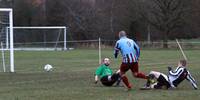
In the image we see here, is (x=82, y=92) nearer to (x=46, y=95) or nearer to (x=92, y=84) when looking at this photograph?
(x=46, y=95)

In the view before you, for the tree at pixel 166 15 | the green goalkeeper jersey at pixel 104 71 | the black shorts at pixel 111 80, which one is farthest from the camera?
the tree at pixel 166 15

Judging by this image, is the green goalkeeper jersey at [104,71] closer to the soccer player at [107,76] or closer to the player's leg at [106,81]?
the soccer player at [107,76]

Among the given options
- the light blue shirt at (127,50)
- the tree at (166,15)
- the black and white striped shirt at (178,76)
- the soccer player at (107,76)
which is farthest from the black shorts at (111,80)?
the tree at (166,15)

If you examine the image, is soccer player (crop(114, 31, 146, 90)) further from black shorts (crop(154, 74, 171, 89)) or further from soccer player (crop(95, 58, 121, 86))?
soccer player (crop(95, 58, 121, 86))

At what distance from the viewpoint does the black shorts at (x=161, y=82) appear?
18.7 meters

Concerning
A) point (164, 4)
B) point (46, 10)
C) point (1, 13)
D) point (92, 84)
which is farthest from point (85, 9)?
point (92, 84)

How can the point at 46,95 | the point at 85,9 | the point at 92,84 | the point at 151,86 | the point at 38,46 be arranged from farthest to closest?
the point at 85,9, the point at 38,46, the point at 92,84, the point at 151,86, the point at 46,95

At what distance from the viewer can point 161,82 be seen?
18812mm

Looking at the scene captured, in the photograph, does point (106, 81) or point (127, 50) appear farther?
point (106, 81)

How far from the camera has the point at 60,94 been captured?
55.7ft

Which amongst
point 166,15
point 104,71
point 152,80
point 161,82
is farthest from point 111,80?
point 166,15

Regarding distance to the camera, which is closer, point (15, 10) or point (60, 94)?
point (60, 94)

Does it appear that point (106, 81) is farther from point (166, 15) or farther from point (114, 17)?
point (114, 17)

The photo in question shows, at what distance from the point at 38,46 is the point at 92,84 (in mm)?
51667
